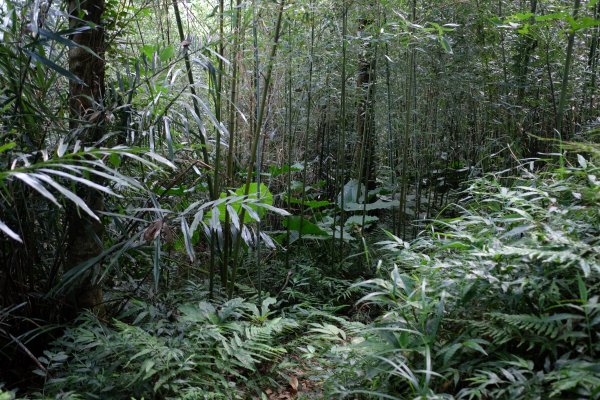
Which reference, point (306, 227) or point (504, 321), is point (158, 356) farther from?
point (306, 227)

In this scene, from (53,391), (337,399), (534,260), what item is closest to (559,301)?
(534,260)

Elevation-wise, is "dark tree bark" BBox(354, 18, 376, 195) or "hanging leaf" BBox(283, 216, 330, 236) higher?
"dark tree bark" BBox(354, 18, 376, 195)

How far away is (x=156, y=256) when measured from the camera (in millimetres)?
1769

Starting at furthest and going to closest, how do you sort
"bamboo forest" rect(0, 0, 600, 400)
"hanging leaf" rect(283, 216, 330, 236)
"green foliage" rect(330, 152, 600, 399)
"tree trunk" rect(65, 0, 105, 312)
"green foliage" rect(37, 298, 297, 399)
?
"hanging leaf" rect(283, 216, 330, 236)
"tree trunk" rect(65, 0, 105, 312)
"green foliage" rect(37, 298, 297, 399)
"bamboo forest" rect(0, 0, 600, 400)
"green foliage" rect(330, 152, 600, 399)

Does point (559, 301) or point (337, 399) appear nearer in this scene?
point (559, 301)

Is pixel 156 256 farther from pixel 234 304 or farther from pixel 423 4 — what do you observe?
pixel 423 4

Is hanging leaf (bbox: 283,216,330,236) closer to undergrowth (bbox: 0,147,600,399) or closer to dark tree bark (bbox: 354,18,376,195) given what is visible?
dark tree bark (bbox: 354,18,376,195)

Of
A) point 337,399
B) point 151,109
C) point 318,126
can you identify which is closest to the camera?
point 337,399

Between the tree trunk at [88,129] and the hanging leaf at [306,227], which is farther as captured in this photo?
the hanging leaf at [306,227]

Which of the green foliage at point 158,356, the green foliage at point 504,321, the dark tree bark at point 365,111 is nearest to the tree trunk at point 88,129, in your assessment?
the green foliage at point 158,356

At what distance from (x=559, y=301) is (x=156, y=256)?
1.27 metres

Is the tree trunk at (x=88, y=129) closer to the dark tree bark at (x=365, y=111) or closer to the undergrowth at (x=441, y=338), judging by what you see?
the undergrowth at (x=441, y=338)

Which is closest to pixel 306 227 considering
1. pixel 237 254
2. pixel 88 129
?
pixel 237 254

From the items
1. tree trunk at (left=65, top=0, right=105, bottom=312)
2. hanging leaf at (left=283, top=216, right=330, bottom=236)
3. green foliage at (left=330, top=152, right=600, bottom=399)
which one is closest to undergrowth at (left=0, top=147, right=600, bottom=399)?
green foliage at (left=330, top=152, right=600, bottom=399)
